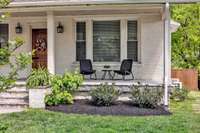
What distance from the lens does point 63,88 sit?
13.7 metres

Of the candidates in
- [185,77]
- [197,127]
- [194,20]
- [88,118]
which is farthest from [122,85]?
[194,20]

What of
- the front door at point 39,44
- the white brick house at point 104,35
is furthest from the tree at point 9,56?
the front door at point 39,44

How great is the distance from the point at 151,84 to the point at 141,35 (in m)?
2.82

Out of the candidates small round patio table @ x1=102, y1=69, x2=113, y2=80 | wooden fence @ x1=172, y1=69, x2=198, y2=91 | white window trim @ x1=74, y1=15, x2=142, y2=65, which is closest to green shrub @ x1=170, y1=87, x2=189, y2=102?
white window trim @ x1=74, y1=15, x2=142, y2=65

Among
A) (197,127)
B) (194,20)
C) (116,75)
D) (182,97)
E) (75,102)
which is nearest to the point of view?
(197,127)

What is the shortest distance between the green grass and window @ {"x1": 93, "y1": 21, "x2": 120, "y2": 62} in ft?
17.2

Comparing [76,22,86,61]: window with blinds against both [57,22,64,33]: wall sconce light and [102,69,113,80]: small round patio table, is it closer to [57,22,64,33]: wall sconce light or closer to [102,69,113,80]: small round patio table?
[57,22,64,33]: wall sconce light

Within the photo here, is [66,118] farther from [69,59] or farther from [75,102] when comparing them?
[69,59]

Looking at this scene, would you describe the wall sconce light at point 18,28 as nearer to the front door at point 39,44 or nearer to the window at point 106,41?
the front door at point 39,44

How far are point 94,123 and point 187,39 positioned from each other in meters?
15.4

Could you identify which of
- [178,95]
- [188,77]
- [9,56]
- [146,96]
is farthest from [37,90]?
[188,77]

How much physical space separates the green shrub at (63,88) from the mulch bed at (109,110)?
10.9 inches

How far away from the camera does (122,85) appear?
14055 millimetres

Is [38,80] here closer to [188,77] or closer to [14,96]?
[14,96]
